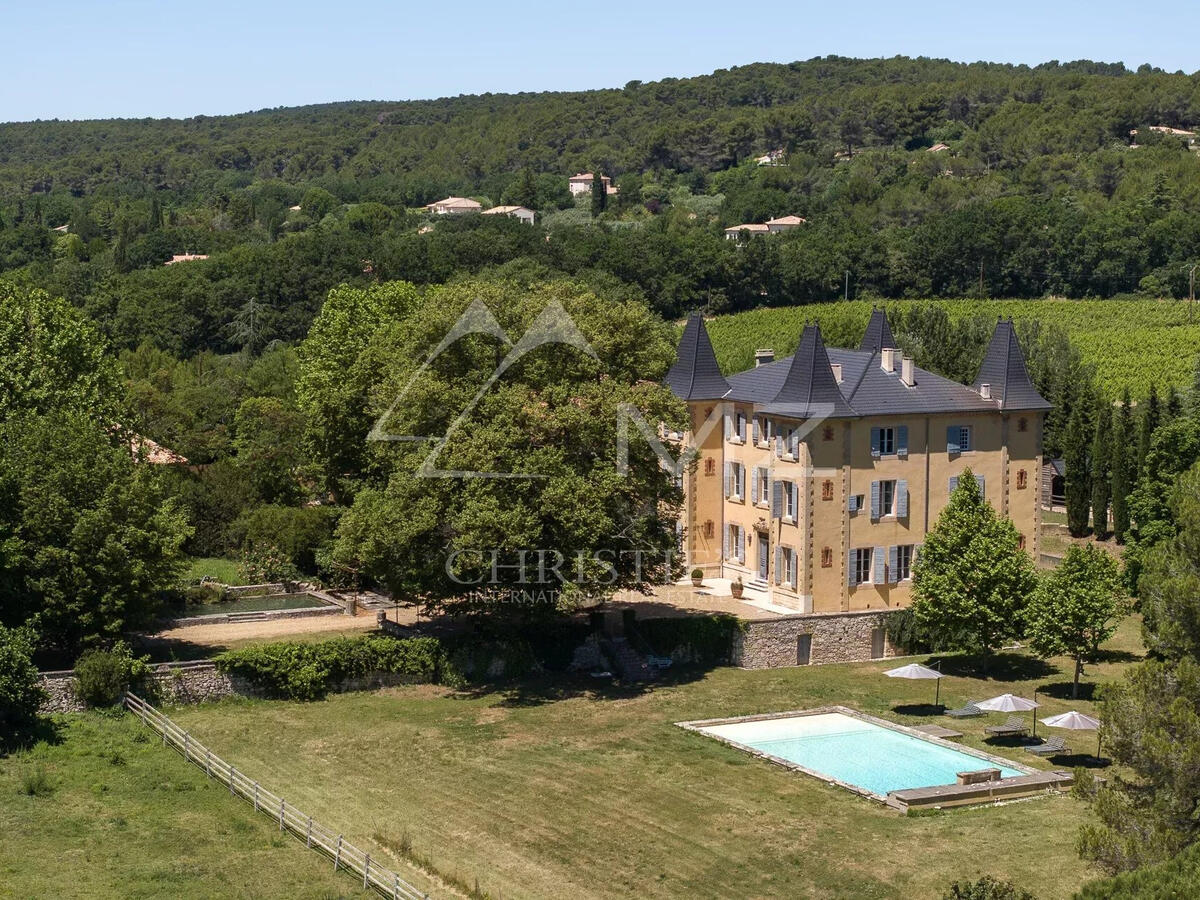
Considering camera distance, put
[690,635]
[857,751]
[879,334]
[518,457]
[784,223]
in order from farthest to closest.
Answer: [784,223]
[879,334]
[690,635]
[518,457]
[857,751]

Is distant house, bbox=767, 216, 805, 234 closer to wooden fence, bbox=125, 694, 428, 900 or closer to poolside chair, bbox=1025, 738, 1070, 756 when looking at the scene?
poolside chair, bbox=1025, 738, 1070, 756

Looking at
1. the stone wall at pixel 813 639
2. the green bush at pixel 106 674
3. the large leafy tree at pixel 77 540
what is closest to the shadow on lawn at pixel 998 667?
the stone wall at pixel 813 639

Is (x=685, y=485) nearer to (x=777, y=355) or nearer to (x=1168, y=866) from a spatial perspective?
(x=1168, y=866)

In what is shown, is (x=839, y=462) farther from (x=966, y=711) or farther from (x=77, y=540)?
(x=77, y=540)

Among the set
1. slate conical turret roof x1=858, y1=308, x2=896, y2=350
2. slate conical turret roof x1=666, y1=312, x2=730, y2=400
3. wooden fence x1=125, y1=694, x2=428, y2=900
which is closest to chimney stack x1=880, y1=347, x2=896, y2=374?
slate conical turret roof x1=858, y1=308, x2=896, y2=350

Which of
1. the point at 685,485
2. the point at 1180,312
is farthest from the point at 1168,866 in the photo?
the point at 1180,312

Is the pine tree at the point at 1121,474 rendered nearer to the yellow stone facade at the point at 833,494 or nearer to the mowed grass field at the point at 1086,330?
the yellow stone facade at the point at 833,494

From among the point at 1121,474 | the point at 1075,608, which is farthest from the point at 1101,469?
the point at 1075,608
